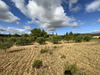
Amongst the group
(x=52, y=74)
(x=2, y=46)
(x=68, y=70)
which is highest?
(x=2, y=46)

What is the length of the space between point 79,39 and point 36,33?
21.8 meters

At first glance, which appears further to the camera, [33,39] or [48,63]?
[33,39]

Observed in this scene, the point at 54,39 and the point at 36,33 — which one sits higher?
the point at 36,33

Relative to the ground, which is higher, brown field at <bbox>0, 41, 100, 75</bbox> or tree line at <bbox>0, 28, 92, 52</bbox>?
tree line at <bbox>0, 28, 92, 52</bbox>

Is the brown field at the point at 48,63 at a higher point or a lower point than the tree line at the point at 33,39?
lower

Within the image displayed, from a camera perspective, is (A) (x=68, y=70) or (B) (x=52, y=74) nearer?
(A) (x=68, y=70)

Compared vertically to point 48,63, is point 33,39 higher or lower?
higher

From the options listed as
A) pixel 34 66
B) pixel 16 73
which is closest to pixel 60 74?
pixel 34 66

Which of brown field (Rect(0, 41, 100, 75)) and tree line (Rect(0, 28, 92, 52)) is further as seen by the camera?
tree line (Rect(0, 28, 92, 52))

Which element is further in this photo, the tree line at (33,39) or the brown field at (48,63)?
the tree line at (33,39)

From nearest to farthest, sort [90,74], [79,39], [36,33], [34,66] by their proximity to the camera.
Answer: [90,74]
[34,66]
[79,39]
[36,33]

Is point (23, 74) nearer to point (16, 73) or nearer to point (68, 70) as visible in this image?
point (16, 73)

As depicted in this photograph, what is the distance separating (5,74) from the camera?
310 cm

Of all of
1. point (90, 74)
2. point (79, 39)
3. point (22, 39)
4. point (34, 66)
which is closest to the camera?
point (90, 74)
